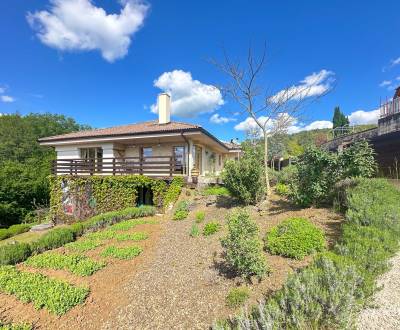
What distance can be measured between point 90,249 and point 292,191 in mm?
7248

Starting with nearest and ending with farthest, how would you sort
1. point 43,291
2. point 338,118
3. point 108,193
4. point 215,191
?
point 43,291
point 215,191
point 108,193
point 338,118

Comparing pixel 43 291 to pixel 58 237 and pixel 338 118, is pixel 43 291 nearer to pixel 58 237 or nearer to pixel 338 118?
pixel 58 237

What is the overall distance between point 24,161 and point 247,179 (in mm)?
36182

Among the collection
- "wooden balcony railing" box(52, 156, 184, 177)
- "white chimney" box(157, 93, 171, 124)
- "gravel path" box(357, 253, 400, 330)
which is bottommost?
"gravel path" box(357, 253, 400, 330)

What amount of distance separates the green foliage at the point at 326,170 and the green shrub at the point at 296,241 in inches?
82.0

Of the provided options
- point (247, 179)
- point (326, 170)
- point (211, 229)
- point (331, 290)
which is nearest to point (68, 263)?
point (211, 229)

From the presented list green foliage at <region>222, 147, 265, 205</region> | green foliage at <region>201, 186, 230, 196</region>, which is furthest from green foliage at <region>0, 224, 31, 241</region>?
green foliage at <region>222, 147, 265, 205</region>

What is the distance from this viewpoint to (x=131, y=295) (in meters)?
5.12

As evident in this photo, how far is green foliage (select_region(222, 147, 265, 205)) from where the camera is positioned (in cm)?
973

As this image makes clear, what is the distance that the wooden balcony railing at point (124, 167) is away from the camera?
47.9 ft

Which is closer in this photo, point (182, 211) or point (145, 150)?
point (182, 211)

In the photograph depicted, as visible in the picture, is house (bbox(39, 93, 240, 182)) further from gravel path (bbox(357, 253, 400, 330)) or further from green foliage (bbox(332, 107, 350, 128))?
green foliage (bbox(332, 107, 350, 128))

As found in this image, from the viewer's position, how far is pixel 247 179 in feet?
32.1

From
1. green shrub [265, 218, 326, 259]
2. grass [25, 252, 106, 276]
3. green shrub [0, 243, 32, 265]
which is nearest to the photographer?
green shrub [265, 218, 326, 259]
